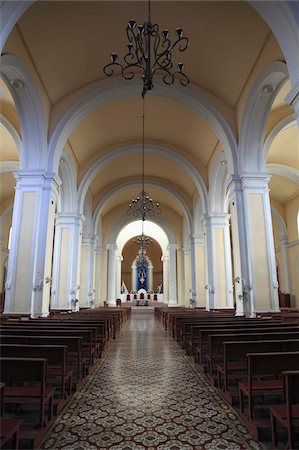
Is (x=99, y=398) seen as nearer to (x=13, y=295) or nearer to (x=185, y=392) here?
(x=185, y=392)

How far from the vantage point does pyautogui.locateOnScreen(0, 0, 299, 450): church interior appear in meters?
3.09

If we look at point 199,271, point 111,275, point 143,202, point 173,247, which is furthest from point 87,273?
point 173,247

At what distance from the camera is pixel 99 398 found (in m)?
3.82

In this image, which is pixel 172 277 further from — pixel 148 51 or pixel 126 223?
pixel 148 51

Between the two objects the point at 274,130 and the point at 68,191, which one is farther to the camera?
the point at 68,191

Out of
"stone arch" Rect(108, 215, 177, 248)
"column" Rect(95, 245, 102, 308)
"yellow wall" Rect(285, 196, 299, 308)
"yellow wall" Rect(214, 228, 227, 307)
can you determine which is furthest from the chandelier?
"stone arch" Rect(108, 215, 177, 248)

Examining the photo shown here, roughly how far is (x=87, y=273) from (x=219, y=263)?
6923 millimetres

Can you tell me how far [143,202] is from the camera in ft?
39.9

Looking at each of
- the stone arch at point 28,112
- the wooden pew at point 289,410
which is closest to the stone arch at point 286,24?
the wooden pew at point 289,410

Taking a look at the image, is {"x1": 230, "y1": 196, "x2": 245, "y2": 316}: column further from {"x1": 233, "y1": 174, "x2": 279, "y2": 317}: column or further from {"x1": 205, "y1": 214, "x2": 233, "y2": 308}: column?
{"x1": 205, "y1": 214, "x2": 233, "y2": 308}: column

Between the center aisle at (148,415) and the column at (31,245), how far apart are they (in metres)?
3.72

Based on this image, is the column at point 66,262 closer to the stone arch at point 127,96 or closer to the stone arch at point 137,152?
the stone arch at point 137,152

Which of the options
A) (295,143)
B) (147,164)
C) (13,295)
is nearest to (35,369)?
(13,295)

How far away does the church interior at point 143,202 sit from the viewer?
309 centimetres
